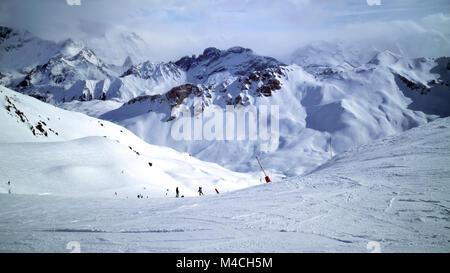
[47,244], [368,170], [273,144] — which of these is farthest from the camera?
[273,144]

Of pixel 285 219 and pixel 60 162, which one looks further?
pixel 60 162

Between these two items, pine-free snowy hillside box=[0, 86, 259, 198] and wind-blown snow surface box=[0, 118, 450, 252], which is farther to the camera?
pine-free snowy hillside box=[0, 86, 259, 198]

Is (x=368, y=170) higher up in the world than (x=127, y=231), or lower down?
higher up

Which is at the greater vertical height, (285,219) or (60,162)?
(60,162)

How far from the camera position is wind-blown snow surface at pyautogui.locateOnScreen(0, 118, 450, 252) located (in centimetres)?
664

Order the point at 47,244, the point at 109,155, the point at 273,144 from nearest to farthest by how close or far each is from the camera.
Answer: the point at 47,244 → the point at 109,155 → the point at 273,144

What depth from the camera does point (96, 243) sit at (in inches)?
281

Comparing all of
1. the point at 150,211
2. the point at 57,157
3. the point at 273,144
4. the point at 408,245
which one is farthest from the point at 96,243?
the point at 273,144

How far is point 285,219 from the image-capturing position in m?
8.37

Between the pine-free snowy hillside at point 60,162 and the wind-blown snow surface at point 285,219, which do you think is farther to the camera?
the pine-free snowy hillside at point 60,162

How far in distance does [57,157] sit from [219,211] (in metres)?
22.8

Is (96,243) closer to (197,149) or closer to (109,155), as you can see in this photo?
(109,155)

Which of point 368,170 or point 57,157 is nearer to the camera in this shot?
point 368,170

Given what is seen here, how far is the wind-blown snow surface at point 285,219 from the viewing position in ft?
21.8
